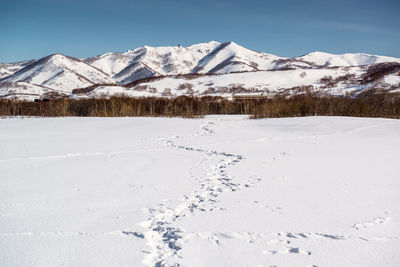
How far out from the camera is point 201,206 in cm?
242

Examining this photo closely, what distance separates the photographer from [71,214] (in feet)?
7.48

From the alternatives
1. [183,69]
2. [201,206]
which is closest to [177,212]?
[201,206]

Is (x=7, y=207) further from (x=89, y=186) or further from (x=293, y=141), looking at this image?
(x=293, y=141)

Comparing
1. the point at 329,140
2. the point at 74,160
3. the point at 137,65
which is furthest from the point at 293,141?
the point at 137,65

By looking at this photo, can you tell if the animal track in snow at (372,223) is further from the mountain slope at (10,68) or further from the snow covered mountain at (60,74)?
the mountain slope at (10,68)

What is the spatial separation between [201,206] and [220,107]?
1341 cm

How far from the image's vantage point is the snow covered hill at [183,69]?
37594mm

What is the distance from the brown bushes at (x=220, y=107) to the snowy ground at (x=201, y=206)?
6.55 metres

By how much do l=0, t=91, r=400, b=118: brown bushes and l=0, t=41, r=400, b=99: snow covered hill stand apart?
11952mm

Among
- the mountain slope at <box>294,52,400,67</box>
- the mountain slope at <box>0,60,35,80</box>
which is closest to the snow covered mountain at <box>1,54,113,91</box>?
the mountain slope at <box>0,60,35,80</box>

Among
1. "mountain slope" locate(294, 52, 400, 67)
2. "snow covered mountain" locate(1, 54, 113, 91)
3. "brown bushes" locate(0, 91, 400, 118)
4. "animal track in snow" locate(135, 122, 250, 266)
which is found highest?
"mountain slope" locate(294, 52, 400, 67)

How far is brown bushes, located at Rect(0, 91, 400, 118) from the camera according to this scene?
1127 cm

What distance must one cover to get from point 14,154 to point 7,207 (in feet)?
8.15

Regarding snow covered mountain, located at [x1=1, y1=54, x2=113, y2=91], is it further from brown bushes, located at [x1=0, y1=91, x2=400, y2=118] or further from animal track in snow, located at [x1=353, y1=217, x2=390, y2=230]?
animal track in snow, located at [x1=353, y1=217, x2=390, y2=230]
